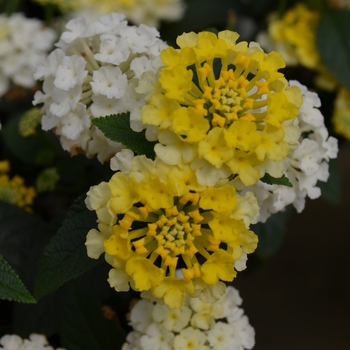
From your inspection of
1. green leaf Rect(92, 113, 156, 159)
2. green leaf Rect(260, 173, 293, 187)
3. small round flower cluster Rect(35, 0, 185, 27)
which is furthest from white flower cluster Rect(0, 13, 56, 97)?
green leaf Rect(260, 173, 293, 187)

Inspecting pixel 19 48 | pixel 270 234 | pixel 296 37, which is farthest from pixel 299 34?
pixel 19 48

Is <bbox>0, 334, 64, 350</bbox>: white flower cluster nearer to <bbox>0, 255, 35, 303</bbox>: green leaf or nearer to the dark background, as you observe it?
<bbox>0, 255, 35, 303</bbox>: green leaf

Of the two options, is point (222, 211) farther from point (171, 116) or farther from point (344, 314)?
point (344, 314)

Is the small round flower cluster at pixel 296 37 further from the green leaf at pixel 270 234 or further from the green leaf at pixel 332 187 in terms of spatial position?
the green leaf at pixel 270 234

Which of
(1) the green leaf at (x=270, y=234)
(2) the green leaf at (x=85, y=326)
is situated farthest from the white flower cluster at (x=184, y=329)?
(1) the green leaf at (x=270, y=234)

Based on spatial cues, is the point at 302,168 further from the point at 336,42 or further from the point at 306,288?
the point at 306,288

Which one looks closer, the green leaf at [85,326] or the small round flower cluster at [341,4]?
the green leaf at [85,326]

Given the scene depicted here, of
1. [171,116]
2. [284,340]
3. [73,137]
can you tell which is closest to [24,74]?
[73,137]
